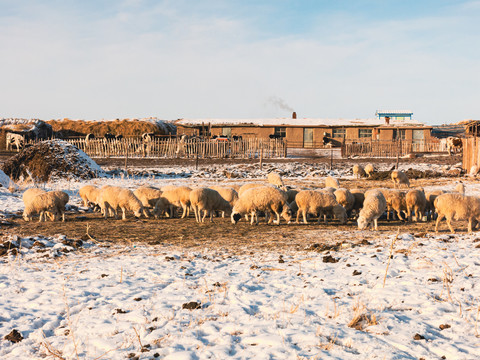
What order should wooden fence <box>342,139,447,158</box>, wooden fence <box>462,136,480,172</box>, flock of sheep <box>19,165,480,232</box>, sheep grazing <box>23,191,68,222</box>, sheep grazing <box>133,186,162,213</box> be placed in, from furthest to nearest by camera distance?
wooden fence <box>342,139,447,158</box> < wooden fence <box>462,136,480,172</box> < sheep grazing <box>133,186,162,213</box> < sheep grazing <box>23,191,68,222</box> < flock of sheep <box>19,165,480,232</box>

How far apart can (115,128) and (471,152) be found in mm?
41710

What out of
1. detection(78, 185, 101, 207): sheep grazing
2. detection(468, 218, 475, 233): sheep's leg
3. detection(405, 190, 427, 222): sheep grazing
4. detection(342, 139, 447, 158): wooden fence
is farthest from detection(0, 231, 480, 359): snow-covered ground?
detection(342, 139, 447, 158): wooden fence

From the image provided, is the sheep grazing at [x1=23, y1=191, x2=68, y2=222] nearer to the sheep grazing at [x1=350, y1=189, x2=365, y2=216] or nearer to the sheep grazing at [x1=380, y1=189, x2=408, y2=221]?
the sheep grazing at [x1=350, y1=189, x2=365, y2=216]

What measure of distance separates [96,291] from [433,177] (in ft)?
64.2

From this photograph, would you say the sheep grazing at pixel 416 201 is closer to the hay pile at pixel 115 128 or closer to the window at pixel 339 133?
the window at pixel 339 133

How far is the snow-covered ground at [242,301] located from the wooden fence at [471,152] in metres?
15.5

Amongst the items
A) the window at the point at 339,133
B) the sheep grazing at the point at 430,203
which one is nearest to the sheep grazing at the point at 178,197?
the sheep grazing at the point at 430,203

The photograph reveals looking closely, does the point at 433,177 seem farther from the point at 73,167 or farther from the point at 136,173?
the point at 73,167

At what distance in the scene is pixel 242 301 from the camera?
17.1ft

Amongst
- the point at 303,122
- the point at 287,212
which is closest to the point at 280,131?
the point at 303,122

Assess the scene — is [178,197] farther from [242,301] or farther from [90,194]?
[242,301]

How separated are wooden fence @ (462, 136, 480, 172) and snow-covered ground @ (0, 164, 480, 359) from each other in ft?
50.9

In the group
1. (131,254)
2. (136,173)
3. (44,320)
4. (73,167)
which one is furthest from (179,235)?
(136,173)

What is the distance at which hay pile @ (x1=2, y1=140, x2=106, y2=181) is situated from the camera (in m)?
19.4
